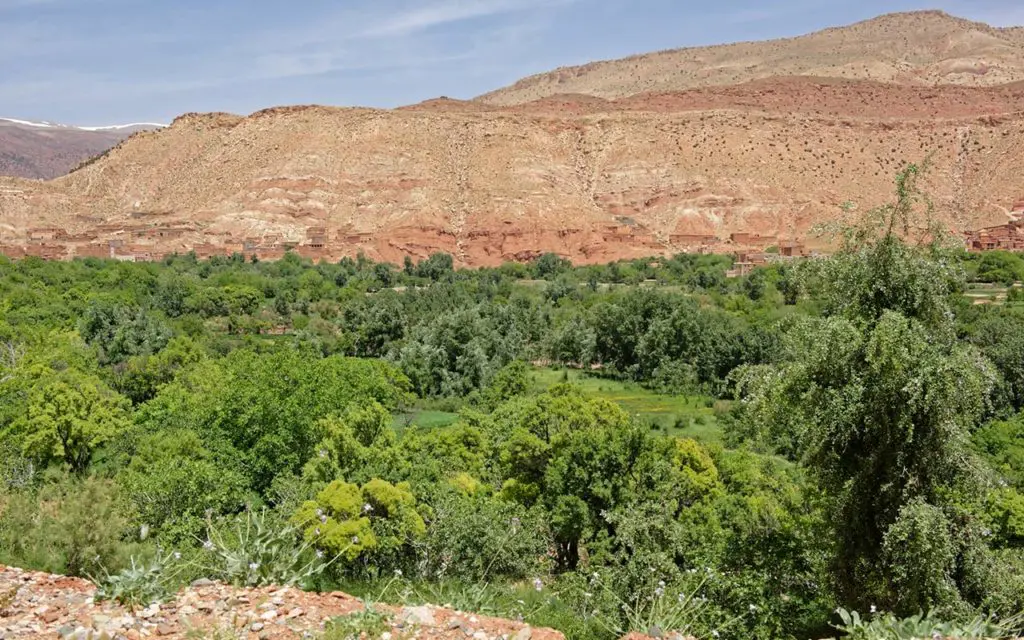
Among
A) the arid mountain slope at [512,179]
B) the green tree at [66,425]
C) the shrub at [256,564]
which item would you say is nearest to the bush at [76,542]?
the shrub at [256,564]

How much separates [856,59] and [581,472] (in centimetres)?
16724

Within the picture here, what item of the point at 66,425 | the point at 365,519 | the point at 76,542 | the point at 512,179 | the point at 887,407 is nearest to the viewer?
the point at 76,542

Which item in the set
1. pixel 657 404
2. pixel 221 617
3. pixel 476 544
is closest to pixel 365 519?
pixel 476 544

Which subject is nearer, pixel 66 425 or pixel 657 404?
pixel 66 425

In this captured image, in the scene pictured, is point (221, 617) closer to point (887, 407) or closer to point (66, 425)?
point (887, 407)

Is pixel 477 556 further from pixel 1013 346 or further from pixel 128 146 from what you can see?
pixel 128 146

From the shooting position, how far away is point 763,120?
10169 cm

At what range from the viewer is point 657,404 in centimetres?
4278

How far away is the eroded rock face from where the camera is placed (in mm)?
6637

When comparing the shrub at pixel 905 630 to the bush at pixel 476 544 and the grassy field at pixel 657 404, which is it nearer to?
the bush at pixel 476 544

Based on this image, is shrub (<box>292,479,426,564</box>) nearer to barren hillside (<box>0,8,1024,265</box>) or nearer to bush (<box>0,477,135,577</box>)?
bush (<box>0,477,135,577</box>)

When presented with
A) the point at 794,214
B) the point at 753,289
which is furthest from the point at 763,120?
the point at 753,289

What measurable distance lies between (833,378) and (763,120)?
320 feet

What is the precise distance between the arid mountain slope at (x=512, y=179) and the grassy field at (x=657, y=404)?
37187 mm
